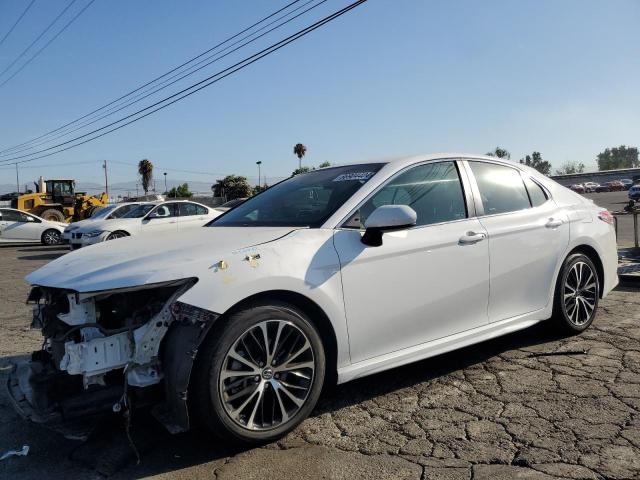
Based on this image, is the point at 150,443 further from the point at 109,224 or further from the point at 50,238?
the point at 50,238

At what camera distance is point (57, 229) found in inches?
806

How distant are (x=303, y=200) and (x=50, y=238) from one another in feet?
63.2

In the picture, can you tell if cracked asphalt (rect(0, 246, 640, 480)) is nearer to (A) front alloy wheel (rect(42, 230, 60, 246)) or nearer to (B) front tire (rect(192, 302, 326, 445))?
(B) front tire (rect(192, 302, 326, 445))

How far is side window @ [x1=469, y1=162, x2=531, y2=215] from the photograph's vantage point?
4.21 metres

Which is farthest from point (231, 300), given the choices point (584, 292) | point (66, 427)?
point (584, 292)

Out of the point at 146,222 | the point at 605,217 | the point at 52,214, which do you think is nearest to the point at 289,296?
the point at 605,217

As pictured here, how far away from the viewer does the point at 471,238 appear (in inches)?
151

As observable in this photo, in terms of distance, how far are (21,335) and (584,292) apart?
5347 mm

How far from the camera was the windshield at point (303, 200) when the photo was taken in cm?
356

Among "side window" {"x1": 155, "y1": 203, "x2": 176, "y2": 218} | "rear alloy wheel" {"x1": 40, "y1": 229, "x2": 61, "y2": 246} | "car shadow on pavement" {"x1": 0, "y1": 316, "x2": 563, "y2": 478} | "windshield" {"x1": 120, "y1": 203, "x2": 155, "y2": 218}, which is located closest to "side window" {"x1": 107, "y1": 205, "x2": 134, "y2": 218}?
"windshield" {"x1": 120, "y1": 203, "x2": 155, "y2": 218}

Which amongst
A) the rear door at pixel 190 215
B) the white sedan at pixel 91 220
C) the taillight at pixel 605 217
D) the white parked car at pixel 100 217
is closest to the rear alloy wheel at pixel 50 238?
the white parked car at pixel 100 217

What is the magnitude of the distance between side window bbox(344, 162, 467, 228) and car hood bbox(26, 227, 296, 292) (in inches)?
29.0

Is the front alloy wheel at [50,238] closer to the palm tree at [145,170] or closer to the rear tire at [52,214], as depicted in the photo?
the rear tire at [52,214]

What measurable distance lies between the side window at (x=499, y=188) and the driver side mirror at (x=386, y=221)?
3.66 ft
